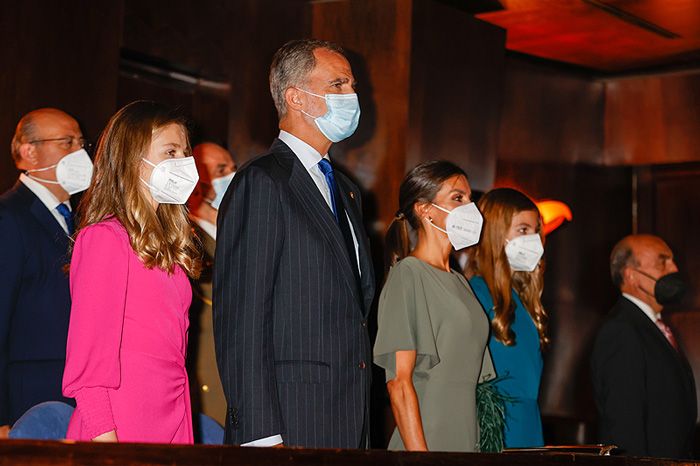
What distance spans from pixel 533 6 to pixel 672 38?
1277mm

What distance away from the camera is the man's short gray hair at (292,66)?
307 centimetres

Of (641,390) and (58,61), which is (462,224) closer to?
(641,390)

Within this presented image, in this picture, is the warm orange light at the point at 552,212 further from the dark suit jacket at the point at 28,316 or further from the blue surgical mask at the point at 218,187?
the dark suit jacket at the point at 28,316

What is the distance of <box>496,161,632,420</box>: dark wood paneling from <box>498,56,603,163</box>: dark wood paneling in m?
0.11

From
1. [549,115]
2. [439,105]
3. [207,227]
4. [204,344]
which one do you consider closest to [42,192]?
[207,227]

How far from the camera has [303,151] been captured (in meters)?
2.95

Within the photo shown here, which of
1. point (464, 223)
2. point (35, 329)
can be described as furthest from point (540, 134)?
point (35, 329)

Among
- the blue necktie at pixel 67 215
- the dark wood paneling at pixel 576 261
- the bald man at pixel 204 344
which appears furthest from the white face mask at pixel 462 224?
the dark wood paneling at pixel 576 261

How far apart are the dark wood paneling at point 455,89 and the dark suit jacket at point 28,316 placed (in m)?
2.72

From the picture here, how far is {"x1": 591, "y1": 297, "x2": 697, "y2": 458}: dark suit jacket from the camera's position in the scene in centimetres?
446

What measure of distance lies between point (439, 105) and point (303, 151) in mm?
3401

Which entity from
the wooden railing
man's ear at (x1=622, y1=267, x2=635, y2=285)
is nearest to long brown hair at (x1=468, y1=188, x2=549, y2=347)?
man's ear at (x1=622, y1=267, x2=635, y2=285)

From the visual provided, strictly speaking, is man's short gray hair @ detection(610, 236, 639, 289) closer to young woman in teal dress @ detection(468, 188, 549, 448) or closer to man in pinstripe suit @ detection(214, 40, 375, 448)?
young woman in teal dress @ detection(468, 188, 549, 448)

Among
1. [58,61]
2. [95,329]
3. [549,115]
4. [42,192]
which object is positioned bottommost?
[95,329]
